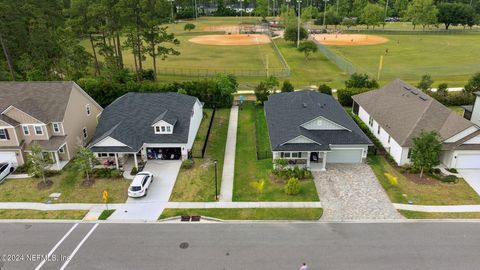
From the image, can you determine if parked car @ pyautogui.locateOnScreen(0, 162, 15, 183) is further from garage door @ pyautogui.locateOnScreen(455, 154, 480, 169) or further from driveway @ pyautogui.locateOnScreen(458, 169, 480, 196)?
garage door @ pyautogui.locateOnScreen(455, 154, 480, 169)

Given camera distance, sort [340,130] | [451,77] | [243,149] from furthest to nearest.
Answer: [451,77] → [243,149] → [340,130]

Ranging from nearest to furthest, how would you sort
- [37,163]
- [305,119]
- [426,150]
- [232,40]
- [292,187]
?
[292,187], [426,150], [37,163], [305,119], [232,40]

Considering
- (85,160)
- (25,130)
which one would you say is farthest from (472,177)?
(25,130)
